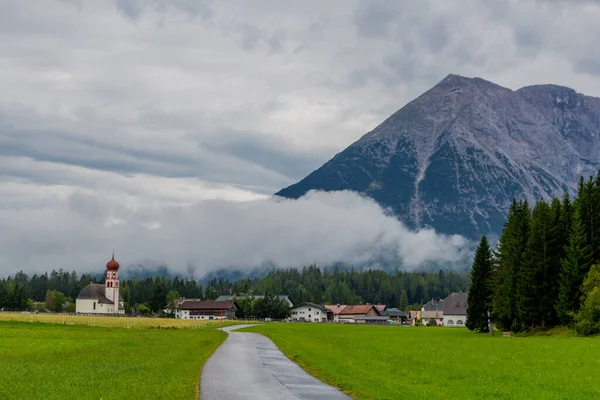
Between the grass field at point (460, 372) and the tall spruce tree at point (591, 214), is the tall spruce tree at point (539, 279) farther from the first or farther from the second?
the grass field at point (460, 372)

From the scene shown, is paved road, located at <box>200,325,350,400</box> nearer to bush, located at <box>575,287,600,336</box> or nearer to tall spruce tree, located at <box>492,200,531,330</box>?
bush, located at <box>575,287,600,336</box>

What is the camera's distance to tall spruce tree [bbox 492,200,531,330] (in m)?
88.8

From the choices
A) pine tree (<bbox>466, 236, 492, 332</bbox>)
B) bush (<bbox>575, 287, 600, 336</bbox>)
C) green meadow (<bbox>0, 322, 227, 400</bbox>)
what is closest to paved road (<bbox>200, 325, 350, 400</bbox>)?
green meadow (<bbox>0, 322, 227, 400</bbox>)

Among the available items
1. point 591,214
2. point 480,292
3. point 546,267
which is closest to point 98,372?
point 546,267

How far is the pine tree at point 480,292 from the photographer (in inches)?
3875

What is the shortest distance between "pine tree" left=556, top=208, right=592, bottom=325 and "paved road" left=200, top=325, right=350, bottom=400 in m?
48.5

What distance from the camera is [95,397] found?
931 inches

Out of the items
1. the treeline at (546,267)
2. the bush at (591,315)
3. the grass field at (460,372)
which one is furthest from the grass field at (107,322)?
the grass field at (460,372)

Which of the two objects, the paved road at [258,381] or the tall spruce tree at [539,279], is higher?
the tall spruce tree at [539,279]

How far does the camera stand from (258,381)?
30828mm

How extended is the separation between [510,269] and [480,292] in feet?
30.2

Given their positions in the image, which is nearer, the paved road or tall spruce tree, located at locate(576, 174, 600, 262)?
the paved road

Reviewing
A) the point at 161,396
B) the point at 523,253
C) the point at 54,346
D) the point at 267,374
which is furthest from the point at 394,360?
the point at 523,253

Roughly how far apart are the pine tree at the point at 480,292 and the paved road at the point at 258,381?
5958 cm
